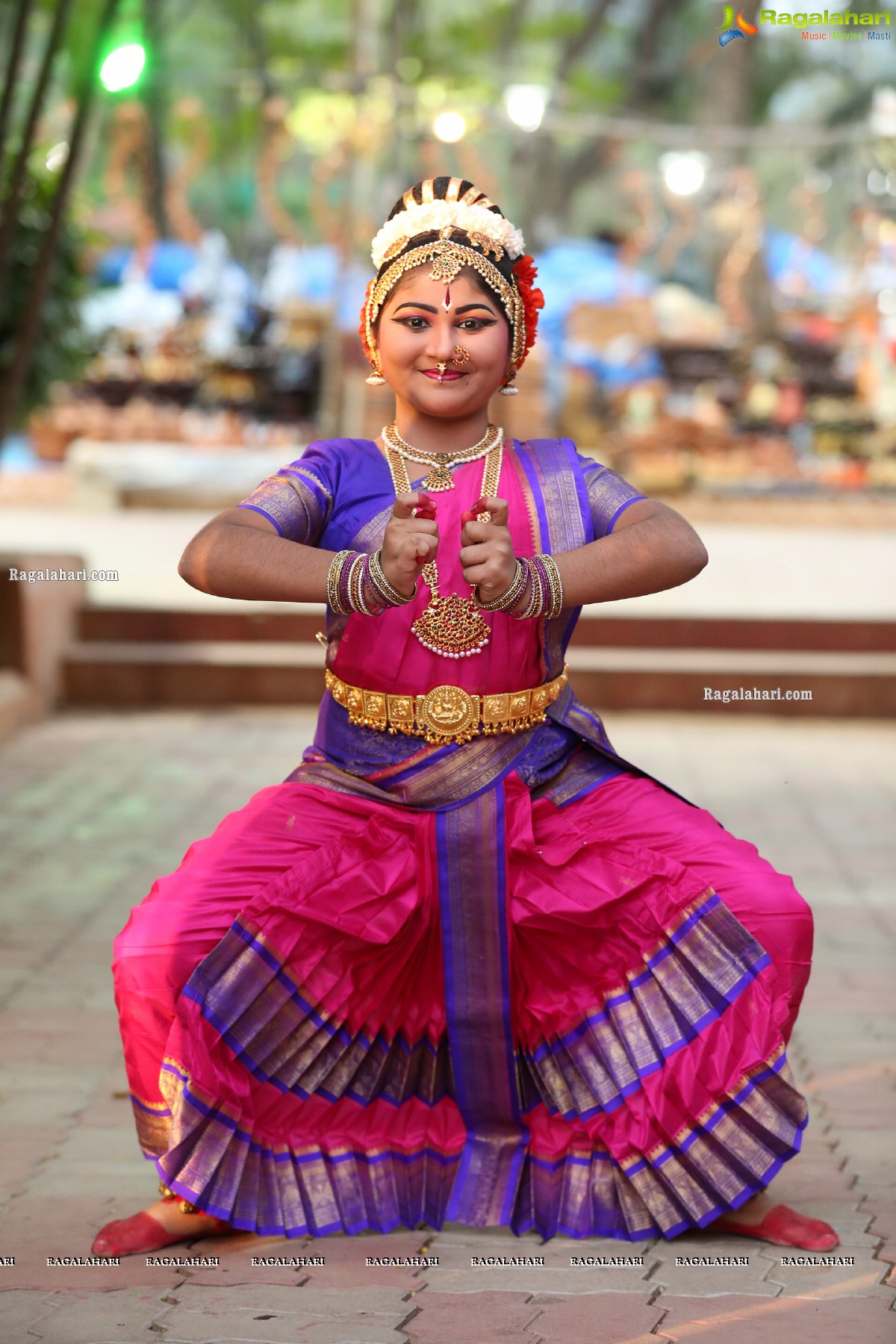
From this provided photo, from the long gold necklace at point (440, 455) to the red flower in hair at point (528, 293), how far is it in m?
0.18

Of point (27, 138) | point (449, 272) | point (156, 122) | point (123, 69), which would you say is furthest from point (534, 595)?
point (156, 122)

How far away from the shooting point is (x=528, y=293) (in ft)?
9.78

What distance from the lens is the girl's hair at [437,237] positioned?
9.48 feet

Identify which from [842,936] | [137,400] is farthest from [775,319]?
[842,936]

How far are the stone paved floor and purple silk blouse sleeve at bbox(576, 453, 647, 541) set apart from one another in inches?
50.3

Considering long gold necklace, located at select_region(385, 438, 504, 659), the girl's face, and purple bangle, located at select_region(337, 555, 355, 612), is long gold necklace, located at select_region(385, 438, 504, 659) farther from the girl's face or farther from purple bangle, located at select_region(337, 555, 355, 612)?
the girl's face

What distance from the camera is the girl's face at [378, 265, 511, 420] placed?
113 inches

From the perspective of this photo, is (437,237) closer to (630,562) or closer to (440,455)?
(440,455)

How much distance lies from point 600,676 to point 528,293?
4580mm

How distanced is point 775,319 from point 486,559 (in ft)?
66.8

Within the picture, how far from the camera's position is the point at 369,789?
290 cm

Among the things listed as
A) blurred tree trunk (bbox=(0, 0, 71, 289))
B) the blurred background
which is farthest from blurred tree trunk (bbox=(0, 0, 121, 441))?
blurred tree trunk (bbox=(0, 0, 71, 289))

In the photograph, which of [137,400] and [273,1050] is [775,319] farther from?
[273,1050]

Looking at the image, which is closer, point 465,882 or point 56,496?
point 465,882
